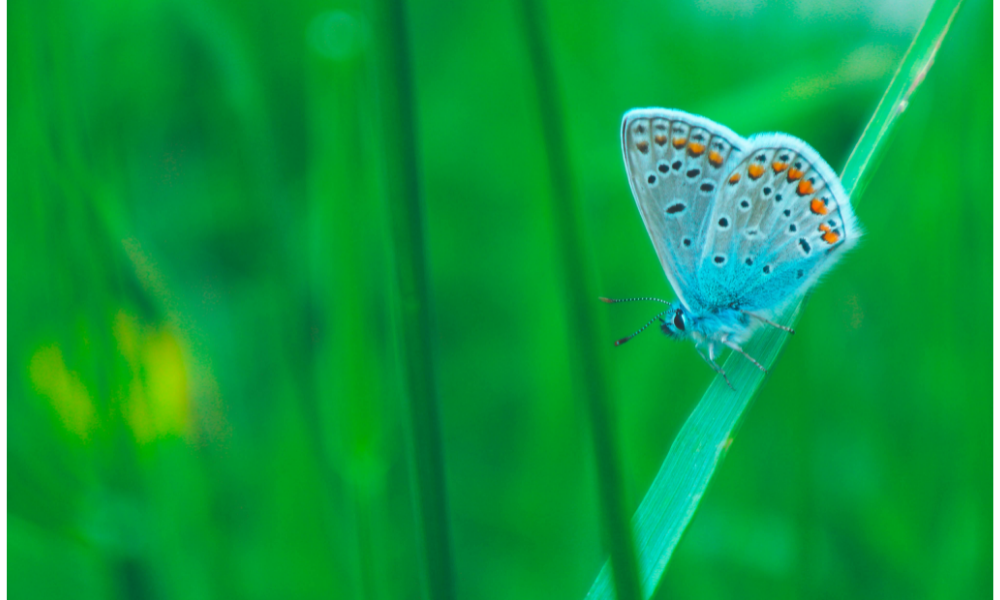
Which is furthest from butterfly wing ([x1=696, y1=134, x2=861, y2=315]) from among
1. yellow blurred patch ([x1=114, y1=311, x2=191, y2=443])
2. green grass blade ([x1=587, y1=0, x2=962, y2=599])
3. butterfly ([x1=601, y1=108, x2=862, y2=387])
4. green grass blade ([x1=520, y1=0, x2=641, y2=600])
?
yellow blurred patch ([x1=114, y1=311, x2=191, y2=443])

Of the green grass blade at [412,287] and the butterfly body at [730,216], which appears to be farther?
the butterfly body at [730,216]

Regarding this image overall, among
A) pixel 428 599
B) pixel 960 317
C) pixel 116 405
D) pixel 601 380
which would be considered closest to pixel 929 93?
pixel 960 317

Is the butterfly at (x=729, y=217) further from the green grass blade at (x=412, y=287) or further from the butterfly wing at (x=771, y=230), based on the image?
the green grass blade at (x=412, y=287)

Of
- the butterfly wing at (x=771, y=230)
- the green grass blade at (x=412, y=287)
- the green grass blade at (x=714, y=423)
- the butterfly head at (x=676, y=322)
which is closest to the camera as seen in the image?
the green grass blade at (x=412, y=287)

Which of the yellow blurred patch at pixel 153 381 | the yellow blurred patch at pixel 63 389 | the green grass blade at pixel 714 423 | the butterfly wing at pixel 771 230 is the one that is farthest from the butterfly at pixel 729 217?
the yellow blurred patch at pixel 63 389

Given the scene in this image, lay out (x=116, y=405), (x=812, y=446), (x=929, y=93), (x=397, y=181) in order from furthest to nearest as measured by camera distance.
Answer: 1. (x=929, y=93)
2. (x=812, y=446)
3. (x=116, y=405)
4. (x=397, y=181)

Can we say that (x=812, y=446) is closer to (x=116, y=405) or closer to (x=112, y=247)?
(x=116, y=405)
